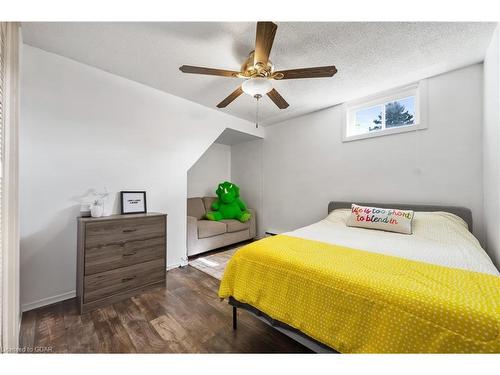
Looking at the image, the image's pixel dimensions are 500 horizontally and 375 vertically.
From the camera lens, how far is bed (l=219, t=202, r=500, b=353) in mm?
740

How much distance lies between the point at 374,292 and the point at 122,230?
2108 millimetres

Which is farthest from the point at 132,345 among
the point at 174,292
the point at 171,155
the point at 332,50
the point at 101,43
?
the point at 332,50

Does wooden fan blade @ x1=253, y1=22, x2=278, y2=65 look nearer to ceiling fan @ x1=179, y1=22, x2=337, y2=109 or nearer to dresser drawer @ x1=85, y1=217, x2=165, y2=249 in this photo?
ceiling fan @ x1=179, y1=22, x2=337, y2=109

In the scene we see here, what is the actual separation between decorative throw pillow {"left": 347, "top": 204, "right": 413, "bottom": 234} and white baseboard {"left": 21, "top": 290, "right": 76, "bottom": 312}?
10.1 ft

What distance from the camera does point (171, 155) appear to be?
2.72 m

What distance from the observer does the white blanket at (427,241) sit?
127 centimetres

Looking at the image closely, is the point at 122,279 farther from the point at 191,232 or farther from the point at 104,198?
the point at 191,232

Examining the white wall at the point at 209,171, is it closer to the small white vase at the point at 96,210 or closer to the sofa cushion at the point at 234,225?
the sofa cushion at the point at 234,225

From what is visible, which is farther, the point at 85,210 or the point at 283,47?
the point at 85,210

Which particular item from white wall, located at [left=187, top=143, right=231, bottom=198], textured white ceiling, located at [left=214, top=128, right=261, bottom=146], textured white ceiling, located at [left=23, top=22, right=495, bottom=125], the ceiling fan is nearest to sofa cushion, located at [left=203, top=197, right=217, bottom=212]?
white wall, located at [left=187, top=143, right=231, bottom=198]

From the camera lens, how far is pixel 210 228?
10.5 feet

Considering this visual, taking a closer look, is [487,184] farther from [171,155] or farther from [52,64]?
[52,64]

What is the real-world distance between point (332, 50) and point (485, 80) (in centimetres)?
161

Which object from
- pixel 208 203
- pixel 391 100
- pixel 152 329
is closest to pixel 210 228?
pixel 208 203
